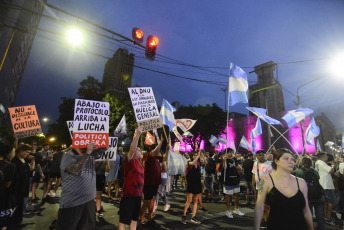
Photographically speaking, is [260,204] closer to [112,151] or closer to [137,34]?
[112,151]

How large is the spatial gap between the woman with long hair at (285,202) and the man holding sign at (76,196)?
251cm

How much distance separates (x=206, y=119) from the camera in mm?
36125

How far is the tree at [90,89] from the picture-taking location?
108 feet

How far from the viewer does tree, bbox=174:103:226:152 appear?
3609 cm

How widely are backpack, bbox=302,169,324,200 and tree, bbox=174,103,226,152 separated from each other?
30.9m

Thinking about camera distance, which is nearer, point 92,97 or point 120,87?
point 92,97

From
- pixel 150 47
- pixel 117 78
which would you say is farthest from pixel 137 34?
pixel 117 78

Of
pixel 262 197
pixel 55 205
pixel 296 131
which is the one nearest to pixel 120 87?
pixel 296 131

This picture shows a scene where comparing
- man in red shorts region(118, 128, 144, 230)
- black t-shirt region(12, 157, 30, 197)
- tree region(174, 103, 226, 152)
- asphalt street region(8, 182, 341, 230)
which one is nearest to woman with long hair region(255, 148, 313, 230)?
man in red shorts region(118, 128, 144, 230)

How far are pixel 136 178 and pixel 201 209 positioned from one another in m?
4.43

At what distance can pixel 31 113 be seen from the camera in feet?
21.8

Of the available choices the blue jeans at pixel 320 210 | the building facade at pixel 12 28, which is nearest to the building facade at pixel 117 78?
the building facade at pixel 12 28

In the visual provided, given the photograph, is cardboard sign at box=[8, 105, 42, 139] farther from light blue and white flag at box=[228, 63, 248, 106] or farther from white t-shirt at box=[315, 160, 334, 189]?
white t-shirt at box=[315, 160, 334, 189]

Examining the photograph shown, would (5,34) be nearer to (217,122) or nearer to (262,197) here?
(262,197)
